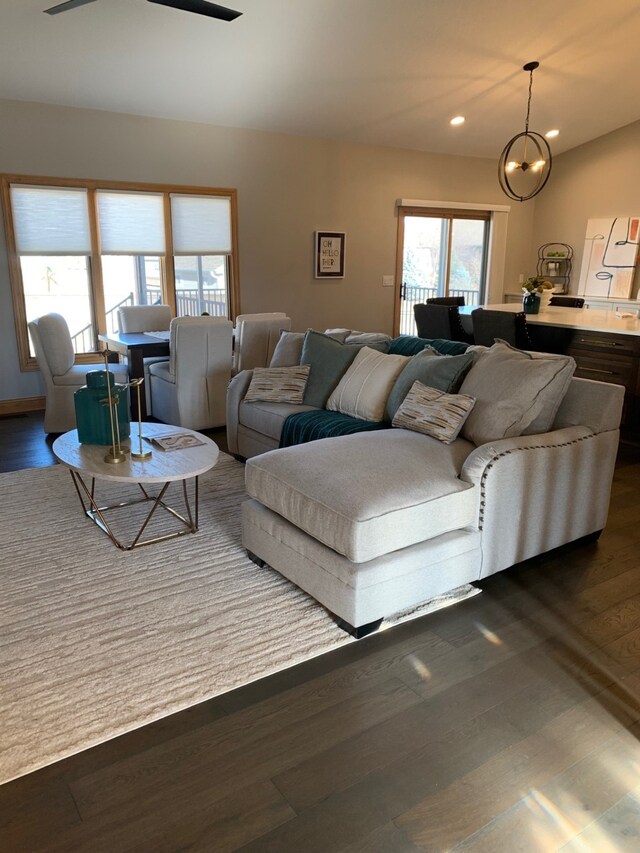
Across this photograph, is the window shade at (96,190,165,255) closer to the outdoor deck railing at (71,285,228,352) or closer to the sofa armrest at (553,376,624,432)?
the outdoor deck railing at (71,285,228,352)

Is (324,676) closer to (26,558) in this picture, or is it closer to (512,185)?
(26,558)

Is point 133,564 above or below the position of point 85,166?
below

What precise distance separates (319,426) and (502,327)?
2336 mm

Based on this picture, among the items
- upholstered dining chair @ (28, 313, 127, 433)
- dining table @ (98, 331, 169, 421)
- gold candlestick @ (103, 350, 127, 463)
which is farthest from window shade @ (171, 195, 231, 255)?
gold candlestick @ (103, 350, 127, 463)

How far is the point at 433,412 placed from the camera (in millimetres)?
3074

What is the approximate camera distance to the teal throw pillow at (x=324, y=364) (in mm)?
3924

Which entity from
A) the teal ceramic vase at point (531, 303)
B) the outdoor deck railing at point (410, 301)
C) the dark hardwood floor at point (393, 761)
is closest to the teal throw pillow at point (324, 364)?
the dark hardwood floor at point (393, 761)

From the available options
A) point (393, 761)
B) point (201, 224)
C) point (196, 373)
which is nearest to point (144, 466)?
point (393, 761)

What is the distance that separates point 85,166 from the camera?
5.71 metres

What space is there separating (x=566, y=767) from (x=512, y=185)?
28.2 feet

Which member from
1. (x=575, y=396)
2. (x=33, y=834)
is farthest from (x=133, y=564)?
(x=575, y=396)

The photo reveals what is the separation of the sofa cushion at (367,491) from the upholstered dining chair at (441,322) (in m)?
2.86

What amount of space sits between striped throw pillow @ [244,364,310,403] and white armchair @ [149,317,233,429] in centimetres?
91

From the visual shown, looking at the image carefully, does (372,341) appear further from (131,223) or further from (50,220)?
(50,220)
